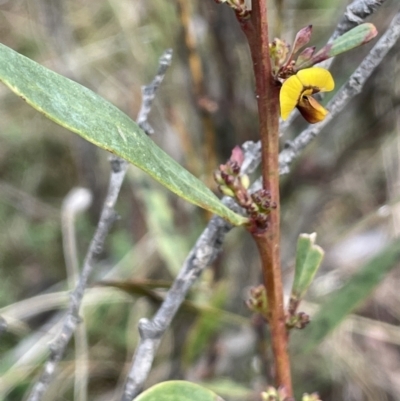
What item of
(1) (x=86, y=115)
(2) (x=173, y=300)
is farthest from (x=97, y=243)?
(1) (x=86, y=115)

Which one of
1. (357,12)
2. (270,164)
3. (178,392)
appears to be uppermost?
(357,12)

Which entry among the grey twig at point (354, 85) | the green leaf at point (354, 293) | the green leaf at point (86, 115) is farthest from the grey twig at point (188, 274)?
the green leaf at point (354, 293)

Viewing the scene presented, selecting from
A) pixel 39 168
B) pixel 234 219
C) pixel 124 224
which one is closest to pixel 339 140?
pixel 124 224

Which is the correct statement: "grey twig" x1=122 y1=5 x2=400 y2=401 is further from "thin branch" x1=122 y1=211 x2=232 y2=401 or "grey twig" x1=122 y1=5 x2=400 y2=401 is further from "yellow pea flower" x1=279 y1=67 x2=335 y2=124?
"yellow pea flower" x1=279 y1=67 x2=335 y2=124

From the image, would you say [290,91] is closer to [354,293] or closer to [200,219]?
[354,293]

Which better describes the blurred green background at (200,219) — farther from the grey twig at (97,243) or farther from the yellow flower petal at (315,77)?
the yellow flower petal at (315,77)

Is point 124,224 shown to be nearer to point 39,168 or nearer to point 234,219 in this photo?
point 39,168
